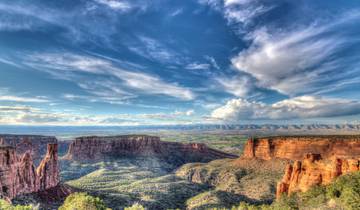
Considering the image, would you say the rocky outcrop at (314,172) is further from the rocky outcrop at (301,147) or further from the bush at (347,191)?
the rocky outcrop at (301,147)

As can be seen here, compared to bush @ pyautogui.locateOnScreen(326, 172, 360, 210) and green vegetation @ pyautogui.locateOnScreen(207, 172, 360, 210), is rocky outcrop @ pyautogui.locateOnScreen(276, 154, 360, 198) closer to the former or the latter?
green vegetation @ pyautogui.locateOnScreen(207, 172, 360, 210)

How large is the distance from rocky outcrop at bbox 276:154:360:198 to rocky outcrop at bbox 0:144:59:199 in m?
68.7

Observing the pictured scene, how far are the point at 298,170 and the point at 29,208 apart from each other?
65.4 metres

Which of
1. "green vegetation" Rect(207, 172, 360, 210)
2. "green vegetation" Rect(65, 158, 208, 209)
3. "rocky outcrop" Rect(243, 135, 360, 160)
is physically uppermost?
"rocky outcrop" Rect(243, 135, 360, 160)

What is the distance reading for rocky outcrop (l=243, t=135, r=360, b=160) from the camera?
126 metres

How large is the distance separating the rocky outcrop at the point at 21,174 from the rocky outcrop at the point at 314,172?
68.7 m

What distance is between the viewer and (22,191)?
261ft

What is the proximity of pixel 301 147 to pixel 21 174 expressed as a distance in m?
119

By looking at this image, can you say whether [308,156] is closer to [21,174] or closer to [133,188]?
[133,188]

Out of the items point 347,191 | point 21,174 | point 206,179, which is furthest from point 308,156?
point 21,174

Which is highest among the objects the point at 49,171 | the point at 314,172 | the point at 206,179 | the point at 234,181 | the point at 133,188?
the point at 314,172

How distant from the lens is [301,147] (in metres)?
144

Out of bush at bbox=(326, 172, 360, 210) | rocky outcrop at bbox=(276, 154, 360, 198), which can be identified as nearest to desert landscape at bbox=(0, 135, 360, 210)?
rocky outcrop at bbox=(276, 154, 360, 198)

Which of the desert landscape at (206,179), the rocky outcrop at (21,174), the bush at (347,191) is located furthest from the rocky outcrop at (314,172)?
the rocky outcrop at (21,174)
